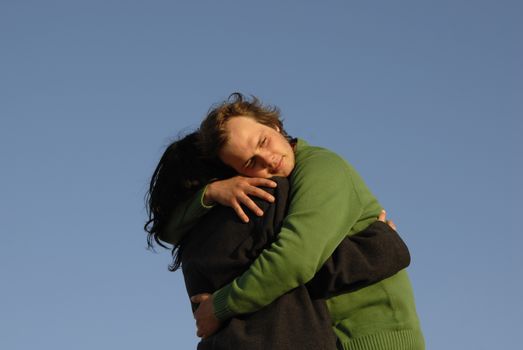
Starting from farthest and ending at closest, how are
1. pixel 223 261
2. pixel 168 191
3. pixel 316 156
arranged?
pixel 168 191
pixel 316 156
pixel 223 261

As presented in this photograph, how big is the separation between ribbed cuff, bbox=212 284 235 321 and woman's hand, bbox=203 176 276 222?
350 mm

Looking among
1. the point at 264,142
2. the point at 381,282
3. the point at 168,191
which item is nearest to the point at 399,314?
the point at 381,282

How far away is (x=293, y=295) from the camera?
402 cm

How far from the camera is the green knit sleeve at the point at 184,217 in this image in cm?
442

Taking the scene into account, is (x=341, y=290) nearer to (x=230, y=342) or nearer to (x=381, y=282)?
(x=381, y=282)

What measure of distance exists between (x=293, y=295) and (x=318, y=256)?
23 centimetres

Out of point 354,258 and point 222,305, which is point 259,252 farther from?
point 354,258

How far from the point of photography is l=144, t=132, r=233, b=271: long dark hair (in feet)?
15.4

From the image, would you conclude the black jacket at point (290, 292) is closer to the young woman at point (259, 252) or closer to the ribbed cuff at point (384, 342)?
the young woman at point (259, 252)

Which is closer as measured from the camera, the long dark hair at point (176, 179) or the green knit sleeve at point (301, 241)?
the green knit sleeve at point (301, 241)

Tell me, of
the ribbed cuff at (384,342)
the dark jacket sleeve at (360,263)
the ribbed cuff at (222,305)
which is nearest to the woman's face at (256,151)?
the dark jacket sleeve at (360,263)

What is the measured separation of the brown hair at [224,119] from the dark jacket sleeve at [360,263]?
0.89m

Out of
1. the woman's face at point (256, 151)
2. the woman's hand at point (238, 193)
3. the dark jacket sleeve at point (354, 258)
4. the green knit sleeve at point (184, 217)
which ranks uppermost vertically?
the woman's face at point (256, 151)

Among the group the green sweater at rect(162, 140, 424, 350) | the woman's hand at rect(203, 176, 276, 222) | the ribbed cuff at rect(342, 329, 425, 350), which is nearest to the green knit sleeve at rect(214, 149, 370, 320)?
the green sweater at rect(162, 140, 424, 350)
